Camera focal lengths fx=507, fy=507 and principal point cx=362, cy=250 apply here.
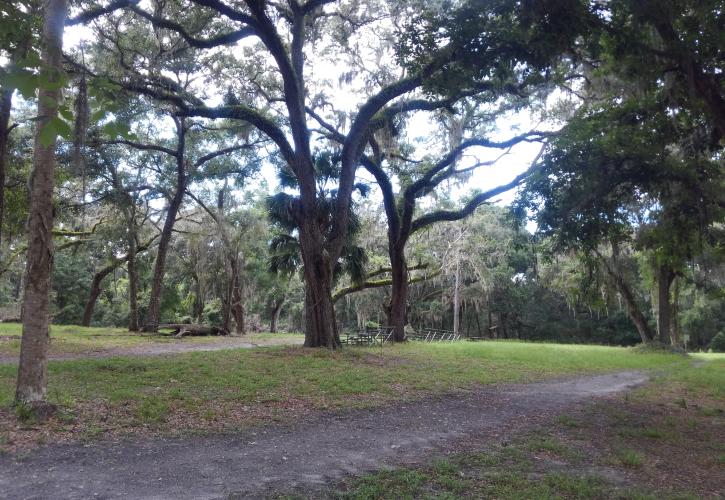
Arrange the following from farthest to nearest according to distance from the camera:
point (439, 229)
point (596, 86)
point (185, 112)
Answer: point (439, 229) < point (185, 112) < point (596, 86)

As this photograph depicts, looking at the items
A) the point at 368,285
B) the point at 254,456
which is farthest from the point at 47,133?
the point at 368,285

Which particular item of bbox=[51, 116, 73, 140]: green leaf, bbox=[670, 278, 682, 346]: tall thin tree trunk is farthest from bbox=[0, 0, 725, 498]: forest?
bbox=[670, 278, 682, 346]: tall thin tree trunk

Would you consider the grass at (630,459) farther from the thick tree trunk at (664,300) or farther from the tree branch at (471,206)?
the thick tree trunk at (664,300)

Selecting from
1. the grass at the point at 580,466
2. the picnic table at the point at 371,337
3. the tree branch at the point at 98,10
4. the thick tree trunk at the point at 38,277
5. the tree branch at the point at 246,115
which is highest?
the tree branch at the point at 98,10

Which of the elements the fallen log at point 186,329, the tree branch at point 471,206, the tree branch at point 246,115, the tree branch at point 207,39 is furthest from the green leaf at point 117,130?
the fallen log at point 186,329

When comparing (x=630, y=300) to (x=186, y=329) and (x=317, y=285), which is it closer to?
(x=317, y=285)

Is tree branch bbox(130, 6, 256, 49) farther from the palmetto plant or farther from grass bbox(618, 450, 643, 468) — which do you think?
grass bbox(618, 450, 643, 468)

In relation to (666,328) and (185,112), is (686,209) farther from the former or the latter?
(666,328)

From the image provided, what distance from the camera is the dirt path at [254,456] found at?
4273 mm

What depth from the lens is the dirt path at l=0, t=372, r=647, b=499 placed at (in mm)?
4273

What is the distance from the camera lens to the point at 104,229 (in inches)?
924

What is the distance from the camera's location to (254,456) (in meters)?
5.25

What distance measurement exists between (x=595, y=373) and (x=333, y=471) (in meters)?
11.8

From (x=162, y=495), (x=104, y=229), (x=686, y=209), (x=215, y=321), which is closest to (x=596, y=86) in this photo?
(x=686, y=209)
